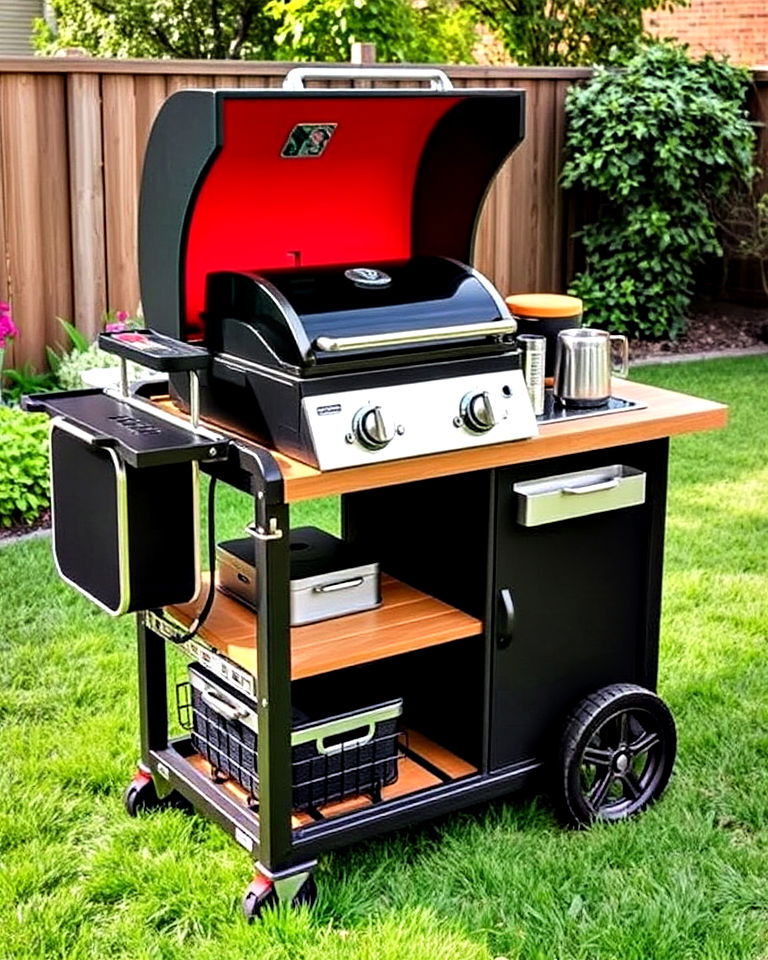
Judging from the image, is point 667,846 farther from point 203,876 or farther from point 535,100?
point 535,100

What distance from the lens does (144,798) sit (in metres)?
2.85

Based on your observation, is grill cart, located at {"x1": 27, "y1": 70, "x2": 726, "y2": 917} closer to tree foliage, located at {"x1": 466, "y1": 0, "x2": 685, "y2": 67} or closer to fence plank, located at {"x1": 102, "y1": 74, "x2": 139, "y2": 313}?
fence plank, located at {"x1": 102, "y1": 74, "x2": 139, "y2": 313}

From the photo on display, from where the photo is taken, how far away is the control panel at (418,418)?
2320mm

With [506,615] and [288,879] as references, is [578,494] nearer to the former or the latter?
[506,615]

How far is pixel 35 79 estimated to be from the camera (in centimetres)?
549

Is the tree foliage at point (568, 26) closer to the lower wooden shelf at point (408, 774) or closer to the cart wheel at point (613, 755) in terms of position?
the cart wheel at point (613, 755)

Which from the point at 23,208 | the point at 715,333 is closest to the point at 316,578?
the point at 23,208

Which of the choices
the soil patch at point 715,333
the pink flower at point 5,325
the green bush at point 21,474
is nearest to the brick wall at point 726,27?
the soil patch at point 715,333

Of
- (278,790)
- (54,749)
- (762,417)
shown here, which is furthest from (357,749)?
(762,417)

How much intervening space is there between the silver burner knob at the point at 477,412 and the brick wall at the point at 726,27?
28.0 feet

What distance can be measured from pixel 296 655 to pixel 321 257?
2.86 ft

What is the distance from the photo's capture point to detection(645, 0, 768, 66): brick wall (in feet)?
33.9

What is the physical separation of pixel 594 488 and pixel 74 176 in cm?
362

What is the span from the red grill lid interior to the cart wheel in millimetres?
975
